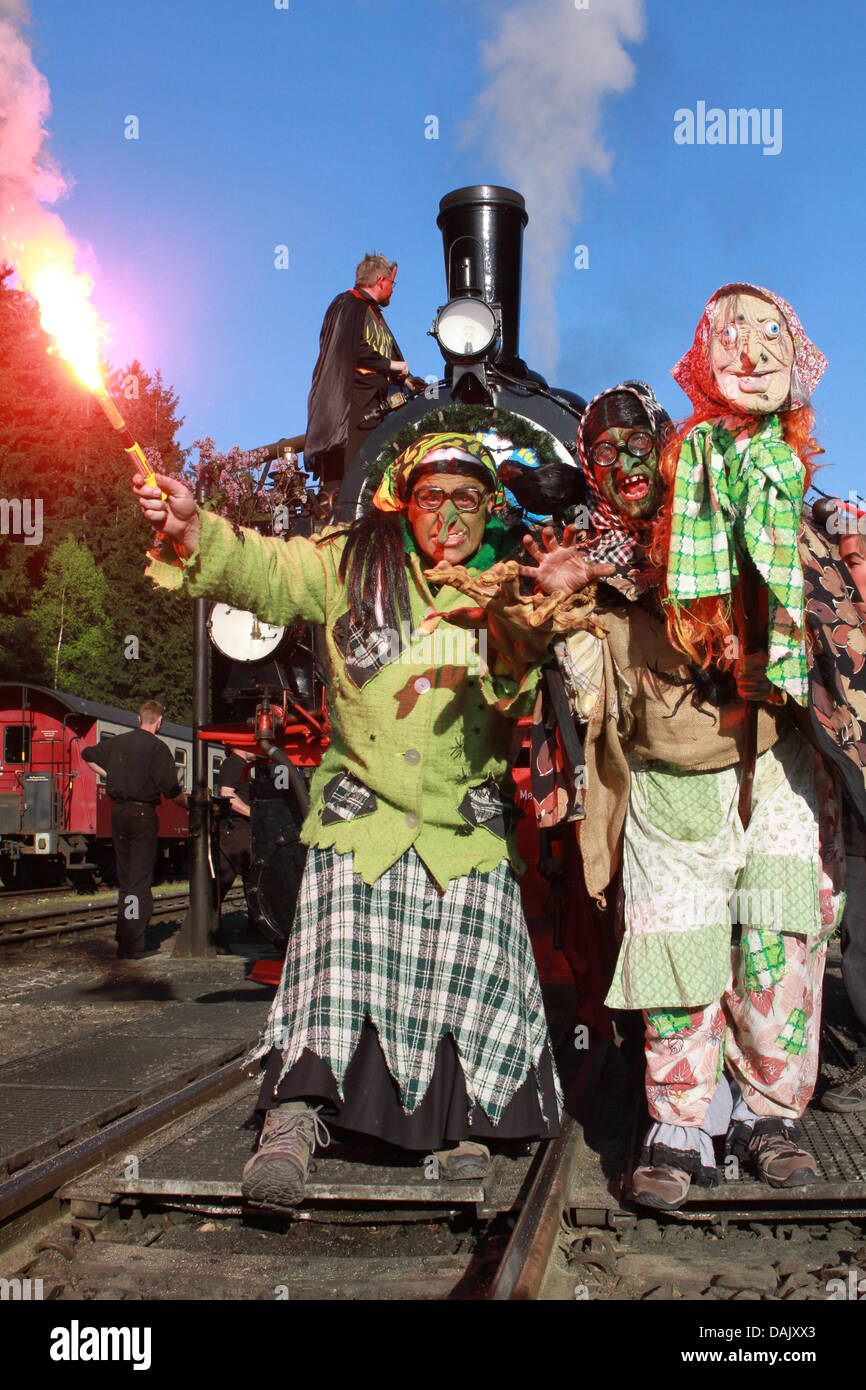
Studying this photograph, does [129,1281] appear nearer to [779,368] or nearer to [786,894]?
[786,894]

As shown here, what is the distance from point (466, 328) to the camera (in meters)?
6.41

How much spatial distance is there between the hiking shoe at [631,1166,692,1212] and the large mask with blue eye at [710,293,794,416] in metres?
1.83

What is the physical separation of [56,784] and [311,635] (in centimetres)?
1389

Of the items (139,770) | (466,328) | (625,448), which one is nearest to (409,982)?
(625,448)

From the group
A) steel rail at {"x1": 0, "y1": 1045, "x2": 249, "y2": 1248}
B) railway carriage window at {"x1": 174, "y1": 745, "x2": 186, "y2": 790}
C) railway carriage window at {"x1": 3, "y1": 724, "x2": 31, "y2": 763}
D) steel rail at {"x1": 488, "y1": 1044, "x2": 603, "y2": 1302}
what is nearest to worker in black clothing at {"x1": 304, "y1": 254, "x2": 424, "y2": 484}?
steel rail at {"x1": 0, "y1": 1045, "x2": 249, "y2": 1248}

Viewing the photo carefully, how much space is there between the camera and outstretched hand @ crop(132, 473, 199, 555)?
9.45ft

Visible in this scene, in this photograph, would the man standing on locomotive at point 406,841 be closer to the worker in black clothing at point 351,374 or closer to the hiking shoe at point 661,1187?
the hiking shoe at point 661,1187

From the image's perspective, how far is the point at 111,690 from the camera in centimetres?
3228

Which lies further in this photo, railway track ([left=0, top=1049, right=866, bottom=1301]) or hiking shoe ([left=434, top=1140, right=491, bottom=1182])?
hiking shoe ([left=434, top=1140, right=491, bottom=1182])

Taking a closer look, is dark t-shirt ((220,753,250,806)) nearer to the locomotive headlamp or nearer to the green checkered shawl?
the locomotive headlamp

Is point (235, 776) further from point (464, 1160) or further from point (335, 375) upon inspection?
point (464, 1160)

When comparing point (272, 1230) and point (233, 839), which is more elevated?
point (233, 839)
